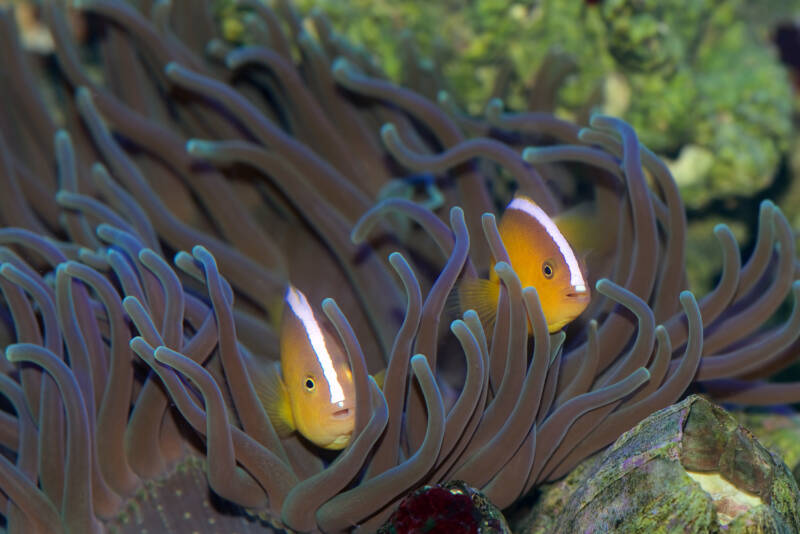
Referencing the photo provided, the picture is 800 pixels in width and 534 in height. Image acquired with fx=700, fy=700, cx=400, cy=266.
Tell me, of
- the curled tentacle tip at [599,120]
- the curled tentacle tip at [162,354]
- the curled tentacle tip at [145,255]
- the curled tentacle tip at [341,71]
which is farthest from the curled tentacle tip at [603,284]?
the curled tentacle tip at [341,71]

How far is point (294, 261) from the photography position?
254cm

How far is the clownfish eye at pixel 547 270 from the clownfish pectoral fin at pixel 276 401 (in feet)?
2.21

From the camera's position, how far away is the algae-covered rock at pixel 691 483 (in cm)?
123

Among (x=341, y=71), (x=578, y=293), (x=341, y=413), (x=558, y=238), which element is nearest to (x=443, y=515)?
(x=341, y=413)

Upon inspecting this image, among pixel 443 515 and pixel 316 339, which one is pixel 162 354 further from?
pixel 443 515

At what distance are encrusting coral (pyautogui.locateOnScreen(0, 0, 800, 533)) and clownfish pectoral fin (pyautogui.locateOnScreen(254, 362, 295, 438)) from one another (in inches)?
1.9

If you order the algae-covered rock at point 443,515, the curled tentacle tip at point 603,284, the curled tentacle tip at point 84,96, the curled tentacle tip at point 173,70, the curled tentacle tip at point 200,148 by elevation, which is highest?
the curled tentacle tip at point 84,96

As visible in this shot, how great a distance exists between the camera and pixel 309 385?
5.01ft

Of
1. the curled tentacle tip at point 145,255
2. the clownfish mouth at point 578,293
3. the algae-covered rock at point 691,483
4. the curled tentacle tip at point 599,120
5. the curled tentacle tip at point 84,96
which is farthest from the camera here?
the curled tentacle tip at point 84,96

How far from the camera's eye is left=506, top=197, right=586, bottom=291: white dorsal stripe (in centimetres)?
159

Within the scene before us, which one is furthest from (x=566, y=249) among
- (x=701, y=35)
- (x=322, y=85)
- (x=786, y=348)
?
(x=701, y=35)

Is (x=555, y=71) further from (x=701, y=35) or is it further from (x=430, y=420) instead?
(x=430, y=420)

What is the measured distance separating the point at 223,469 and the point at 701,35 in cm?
324

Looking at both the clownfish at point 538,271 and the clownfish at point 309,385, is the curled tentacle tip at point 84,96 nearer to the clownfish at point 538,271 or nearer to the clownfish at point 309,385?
the clownfish at point 309,385
